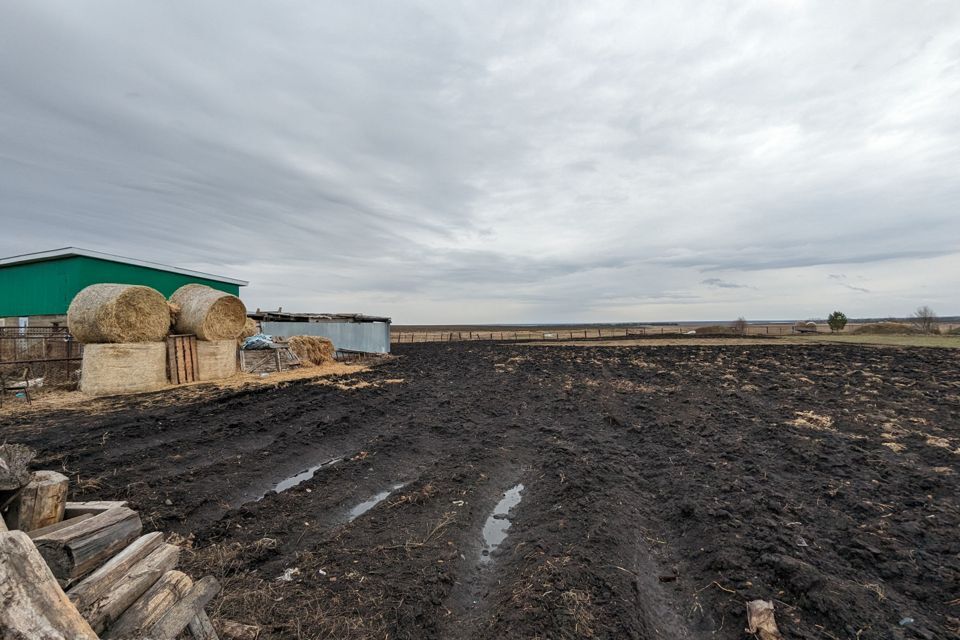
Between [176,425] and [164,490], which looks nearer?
[164,490]

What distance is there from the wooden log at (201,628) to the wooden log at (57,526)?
100 cm

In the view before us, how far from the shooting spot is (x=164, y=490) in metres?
5.64

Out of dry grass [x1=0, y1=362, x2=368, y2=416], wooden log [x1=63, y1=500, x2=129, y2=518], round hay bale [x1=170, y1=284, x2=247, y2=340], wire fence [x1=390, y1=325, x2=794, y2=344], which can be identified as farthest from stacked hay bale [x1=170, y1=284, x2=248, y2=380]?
wire fence [x1=390, y1=325, x2=794, y2=344]

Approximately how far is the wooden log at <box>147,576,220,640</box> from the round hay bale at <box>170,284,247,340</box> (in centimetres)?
1385

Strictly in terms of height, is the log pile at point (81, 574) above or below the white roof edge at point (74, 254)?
below

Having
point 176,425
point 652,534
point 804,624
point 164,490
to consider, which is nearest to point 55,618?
point 164,490

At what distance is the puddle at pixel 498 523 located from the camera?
475 centimetres

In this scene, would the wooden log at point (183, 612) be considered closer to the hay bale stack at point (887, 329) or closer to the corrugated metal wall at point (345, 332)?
the corrugated metal wall at point (345, 332)

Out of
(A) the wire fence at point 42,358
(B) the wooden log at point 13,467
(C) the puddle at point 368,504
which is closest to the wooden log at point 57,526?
(B) the wooden log at point 13,467

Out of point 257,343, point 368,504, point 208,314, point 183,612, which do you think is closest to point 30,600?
point 183,612

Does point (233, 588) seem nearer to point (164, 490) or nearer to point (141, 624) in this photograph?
point (141, 624)

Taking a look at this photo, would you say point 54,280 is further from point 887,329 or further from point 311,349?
point 887,329

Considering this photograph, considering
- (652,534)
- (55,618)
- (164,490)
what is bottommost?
(652,534)

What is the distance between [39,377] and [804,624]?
798 inches
